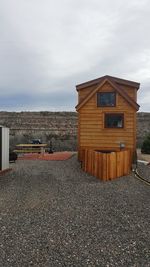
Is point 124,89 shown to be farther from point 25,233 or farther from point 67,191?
point 25,233

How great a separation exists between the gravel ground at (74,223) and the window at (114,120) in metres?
7.47

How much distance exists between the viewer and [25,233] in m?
9.06

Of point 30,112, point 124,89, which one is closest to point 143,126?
point 30,112

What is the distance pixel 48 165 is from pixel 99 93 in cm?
727

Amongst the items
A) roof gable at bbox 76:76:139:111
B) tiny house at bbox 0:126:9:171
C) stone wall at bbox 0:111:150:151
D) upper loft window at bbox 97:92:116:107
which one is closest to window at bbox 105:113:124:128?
upper loft window at bbox 97:92:116:107

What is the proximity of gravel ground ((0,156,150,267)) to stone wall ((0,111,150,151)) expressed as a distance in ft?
106

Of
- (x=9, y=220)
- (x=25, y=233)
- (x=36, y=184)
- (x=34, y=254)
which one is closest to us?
(x=34, y=254)

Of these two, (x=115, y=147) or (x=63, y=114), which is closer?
(x=115, y=147)

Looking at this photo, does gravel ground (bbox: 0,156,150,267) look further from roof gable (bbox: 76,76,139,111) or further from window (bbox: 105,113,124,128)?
roof gable (bbox: 76,76,139,111)

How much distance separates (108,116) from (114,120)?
0.60 meters

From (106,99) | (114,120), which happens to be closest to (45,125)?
(106,99)

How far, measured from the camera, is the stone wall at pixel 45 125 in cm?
5188

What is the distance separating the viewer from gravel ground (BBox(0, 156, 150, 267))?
743 centimetres

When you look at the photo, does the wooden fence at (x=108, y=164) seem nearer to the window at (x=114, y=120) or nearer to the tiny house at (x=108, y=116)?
the tiny house at (x=108, y=116)
